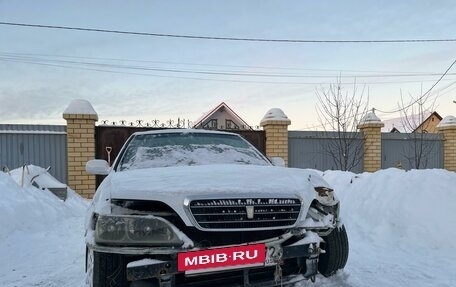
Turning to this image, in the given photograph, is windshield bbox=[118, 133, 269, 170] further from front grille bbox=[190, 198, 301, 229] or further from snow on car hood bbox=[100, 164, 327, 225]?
front grille bbox=[190, 198, 301, 229]

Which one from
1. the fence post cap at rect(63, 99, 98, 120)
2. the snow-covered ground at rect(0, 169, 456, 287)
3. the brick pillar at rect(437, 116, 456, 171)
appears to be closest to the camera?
the snow-covered ground at rect(0, 169, 456, 287)

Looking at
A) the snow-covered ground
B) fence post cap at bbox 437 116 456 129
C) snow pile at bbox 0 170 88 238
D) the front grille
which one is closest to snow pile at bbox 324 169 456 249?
the snow-covered ground

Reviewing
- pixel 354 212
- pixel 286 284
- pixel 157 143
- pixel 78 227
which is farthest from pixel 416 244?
pixel 78 227

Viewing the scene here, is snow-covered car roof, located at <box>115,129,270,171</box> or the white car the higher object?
snow-covered car roof, located at <box>115,129,270,171</box>

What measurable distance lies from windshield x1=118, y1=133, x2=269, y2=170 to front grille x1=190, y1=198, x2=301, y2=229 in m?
1.25

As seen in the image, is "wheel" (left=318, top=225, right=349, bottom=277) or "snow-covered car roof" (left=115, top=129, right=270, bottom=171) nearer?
"wheel" (left=318, top=225, right=349, bottom=277)

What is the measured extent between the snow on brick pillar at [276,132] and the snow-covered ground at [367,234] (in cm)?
499

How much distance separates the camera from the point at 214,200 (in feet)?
8.42

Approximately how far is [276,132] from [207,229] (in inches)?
416

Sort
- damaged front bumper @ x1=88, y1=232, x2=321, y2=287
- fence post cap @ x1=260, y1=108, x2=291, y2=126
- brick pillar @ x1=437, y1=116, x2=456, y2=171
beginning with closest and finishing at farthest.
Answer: damaged front bumper @ x1=88, y1=232, x2=321, y2=287 → fence post cap @ x1=260, y1=108, x2=291, y2=126 → brick pillar @ x1=437, y1=116, x2=456, y2=171

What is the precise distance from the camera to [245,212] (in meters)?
2.62

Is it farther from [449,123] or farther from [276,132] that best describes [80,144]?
[449,123]

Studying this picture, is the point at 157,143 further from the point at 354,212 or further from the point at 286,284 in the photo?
the point at 354,212

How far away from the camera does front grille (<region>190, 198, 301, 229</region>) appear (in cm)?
254
